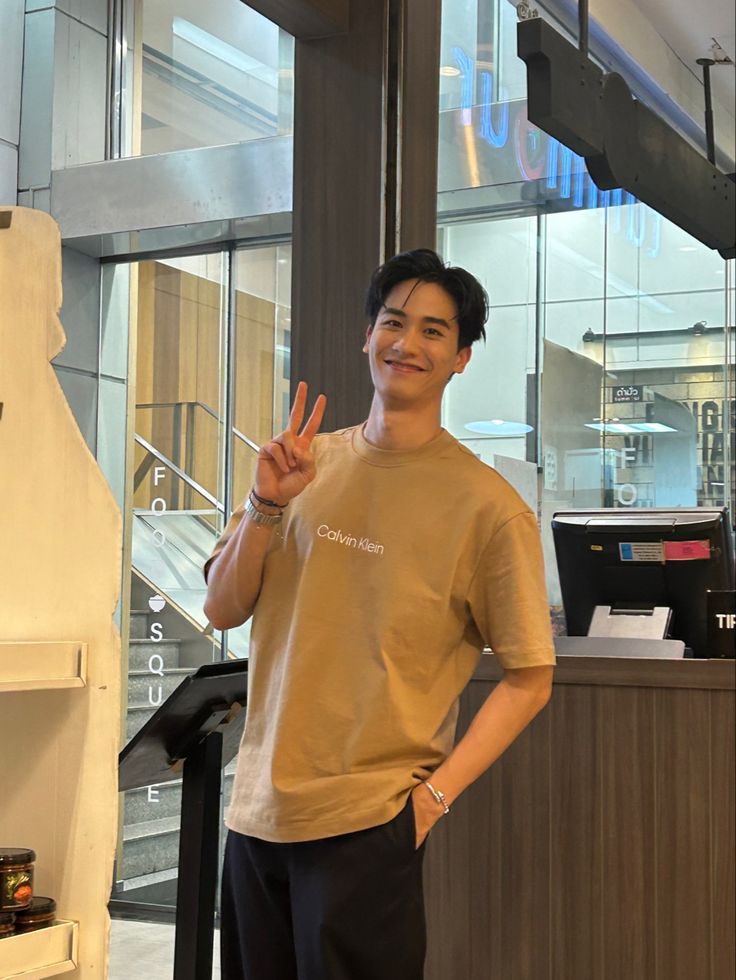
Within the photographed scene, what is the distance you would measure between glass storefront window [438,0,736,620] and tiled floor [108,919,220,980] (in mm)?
2078

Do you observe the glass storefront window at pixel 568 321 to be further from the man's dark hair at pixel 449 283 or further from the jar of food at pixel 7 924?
the jar of food at pixel 7 924

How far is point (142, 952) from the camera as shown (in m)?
4.82

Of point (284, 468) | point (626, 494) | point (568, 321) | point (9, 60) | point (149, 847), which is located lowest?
point (149, 847)

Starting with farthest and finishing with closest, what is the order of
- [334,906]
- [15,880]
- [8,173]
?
[8,173] < [334,906] < [15,880]

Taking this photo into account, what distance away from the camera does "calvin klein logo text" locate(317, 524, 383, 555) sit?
1.91 meters

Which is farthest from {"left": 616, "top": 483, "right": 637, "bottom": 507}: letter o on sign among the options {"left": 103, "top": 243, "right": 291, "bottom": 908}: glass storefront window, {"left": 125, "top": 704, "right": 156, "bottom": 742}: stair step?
{"left": 125, "top": 704, "right": 156, "bottom": 742}: stair step

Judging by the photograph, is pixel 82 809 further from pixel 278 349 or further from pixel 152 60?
pixel 152 60

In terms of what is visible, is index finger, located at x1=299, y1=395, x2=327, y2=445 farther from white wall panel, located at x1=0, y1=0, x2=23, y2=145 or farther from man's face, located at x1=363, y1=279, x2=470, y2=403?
white wall panel, located at x1=0, y1=0, x2=23, y2=145

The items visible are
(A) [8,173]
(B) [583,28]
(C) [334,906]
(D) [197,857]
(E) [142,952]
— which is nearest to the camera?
(C) [334,906]

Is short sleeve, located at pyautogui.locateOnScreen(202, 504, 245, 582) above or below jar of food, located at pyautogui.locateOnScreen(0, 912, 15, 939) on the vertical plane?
above

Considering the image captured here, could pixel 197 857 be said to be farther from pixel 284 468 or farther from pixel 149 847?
pixel 149 847

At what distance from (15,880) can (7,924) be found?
6 cm

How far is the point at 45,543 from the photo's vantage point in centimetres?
159

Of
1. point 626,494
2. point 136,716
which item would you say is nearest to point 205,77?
point 626,494
